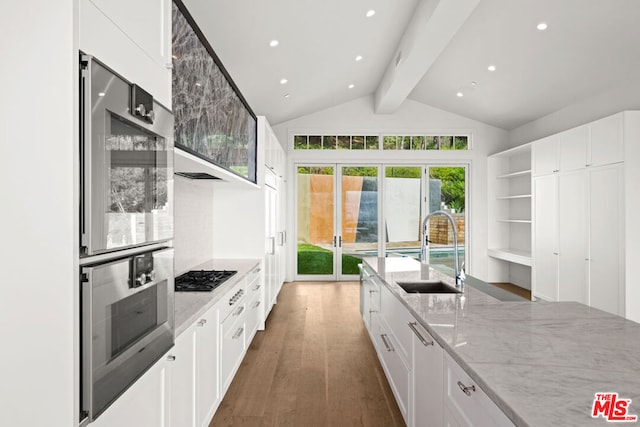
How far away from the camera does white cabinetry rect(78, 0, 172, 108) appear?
1011 mm

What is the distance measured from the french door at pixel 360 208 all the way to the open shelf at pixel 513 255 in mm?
578

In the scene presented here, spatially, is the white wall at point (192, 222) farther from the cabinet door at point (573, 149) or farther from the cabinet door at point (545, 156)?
the cabinet door at point (545, 156)

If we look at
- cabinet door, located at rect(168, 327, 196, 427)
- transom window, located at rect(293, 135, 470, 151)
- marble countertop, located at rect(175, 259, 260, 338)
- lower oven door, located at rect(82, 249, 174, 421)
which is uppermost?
transom window, located at rect(293, 135, 470, 151)

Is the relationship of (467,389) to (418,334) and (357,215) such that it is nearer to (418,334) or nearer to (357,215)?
(418,334)

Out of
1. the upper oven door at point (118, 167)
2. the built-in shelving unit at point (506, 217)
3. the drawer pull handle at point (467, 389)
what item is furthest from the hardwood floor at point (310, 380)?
the built-in shelving unit at point (506, 217)

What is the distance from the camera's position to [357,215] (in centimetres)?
744

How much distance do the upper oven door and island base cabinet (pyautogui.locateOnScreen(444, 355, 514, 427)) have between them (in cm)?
111

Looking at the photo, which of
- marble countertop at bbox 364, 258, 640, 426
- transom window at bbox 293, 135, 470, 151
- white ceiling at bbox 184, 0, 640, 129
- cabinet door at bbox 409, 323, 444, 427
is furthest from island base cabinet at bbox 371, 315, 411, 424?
transom window at bbox 293, 135, 470, 151

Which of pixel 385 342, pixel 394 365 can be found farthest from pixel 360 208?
pixel 394 365

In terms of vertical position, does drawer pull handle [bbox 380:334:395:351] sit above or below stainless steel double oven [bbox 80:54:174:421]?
below

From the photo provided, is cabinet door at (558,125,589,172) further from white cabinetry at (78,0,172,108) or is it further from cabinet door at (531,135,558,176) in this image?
white cabinetry at (78,0,172,108)

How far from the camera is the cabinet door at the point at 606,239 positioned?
13.8 ft

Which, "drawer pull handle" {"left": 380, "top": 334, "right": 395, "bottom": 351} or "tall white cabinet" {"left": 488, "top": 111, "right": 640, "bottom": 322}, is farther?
"tall white cabinet" {"left": 488, "top": 111, "right": 640, "bottom": 322}

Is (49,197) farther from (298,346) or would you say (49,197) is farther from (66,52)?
(298,346)
